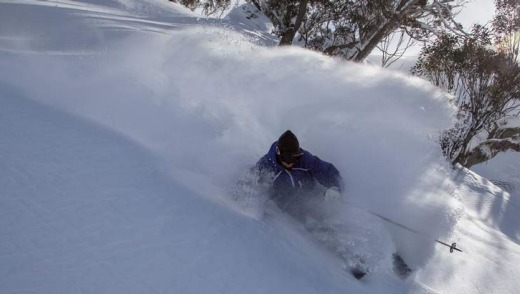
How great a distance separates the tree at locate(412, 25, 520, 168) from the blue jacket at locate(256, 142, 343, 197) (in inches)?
313

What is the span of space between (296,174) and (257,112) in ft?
5.64

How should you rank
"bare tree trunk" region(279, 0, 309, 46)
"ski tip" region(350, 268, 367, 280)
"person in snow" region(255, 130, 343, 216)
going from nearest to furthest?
"ski tip" region(350, 268, 367, 280) → "person in snow" region(255, 130, 343, 216) → "bare tree trunk" region(279, 0, 309, 46)

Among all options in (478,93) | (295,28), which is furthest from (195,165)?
(295,28)

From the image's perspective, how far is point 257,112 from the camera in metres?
5.90

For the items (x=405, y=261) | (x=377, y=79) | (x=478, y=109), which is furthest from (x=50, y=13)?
(x=478, y=109)

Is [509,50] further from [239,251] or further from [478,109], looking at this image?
[239,251]

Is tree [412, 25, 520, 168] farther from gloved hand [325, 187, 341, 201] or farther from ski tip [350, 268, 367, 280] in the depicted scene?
ski tip [350, 268, 367, 280]

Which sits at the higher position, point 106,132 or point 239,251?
point 106,132

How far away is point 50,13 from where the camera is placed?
299 inches

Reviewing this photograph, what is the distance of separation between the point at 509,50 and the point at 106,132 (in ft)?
37.4

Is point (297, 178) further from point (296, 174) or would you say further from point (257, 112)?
point (257, 112)

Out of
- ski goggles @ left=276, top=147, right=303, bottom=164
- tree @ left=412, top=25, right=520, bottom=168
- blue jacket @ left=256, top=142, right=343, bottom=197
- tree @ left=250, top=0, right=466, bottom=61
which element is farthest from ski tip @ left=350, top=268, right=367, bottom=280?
tree @ left=250, top=0, right=466, bottom=61

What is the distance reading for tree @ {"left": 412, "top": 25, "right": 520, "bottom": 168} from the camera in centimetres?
1131

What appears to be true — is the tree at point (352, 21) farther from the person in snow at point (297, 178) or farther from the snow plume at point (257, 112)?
the person in snow at point (297, 178)
